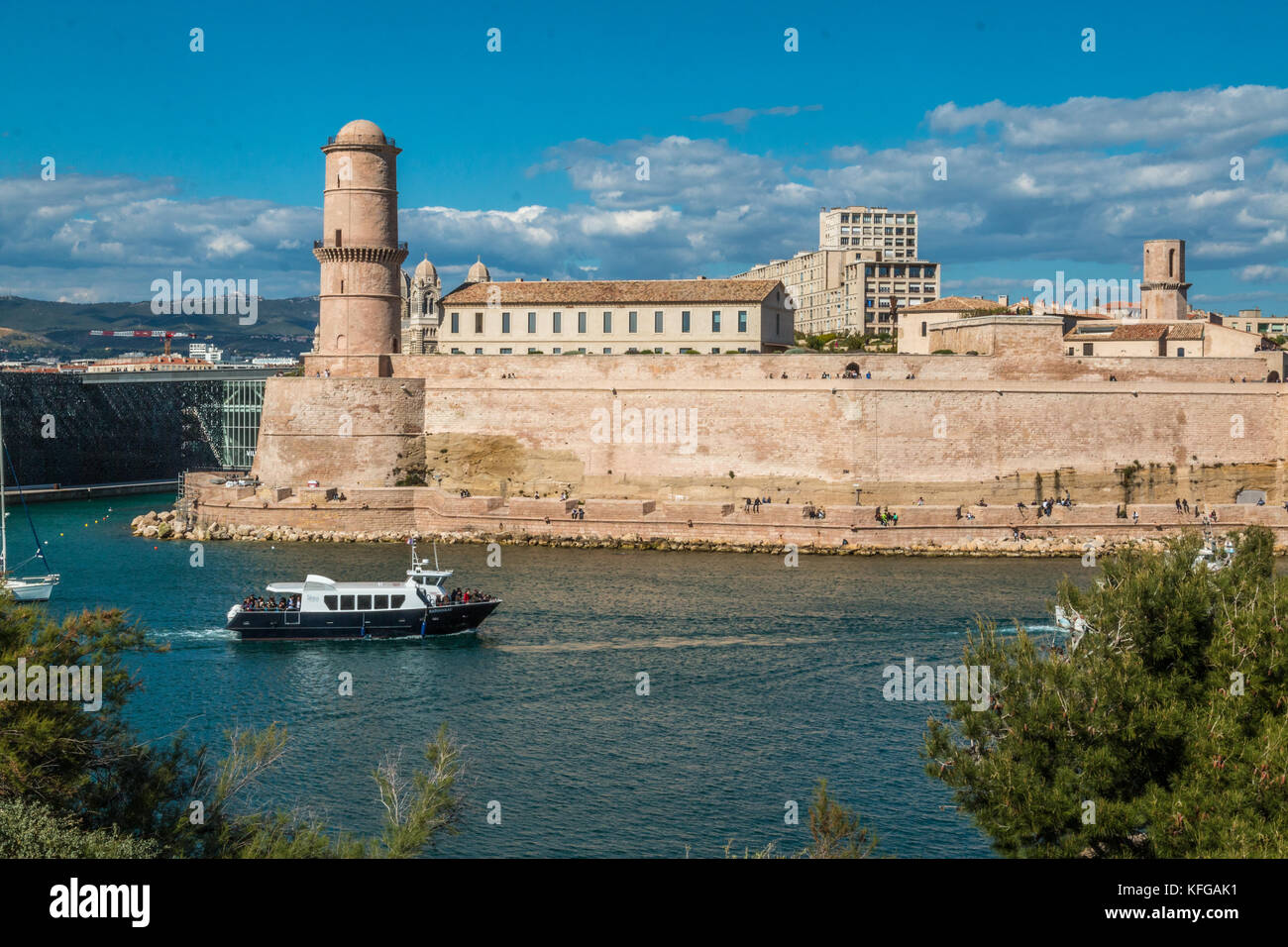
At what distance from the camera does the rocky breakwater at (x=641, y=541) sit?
36.7 m

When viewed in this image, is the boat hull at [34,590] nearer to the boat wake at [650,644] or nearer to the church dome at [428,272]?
the boat wake at [650,644]

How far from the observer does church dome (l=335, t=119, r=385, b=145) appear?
4159cm

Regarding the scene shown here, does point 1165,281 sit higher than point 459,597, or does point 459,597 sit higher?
point 1165,281

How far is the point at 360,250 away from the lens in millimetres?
41938

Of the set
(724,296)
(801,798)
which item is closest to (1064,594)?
(801,798)

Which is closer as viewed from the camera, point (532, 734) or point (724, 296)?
point (532, 734)

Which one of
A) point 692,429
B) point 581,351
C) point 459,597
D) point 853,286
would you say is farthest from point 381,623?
point 853,286

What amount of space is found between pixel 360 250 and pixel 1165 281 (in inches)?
1398

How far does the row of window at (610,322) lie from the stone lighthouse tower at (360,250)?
3.83 metres

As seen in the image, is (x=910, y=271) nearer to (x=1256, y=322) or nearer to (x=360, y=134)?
(x=1256, y=322)

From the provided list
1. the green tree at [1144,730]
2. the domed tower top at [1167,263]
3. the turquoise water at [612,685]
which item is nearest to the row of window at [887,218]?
the domed tower top at [1167,263]
